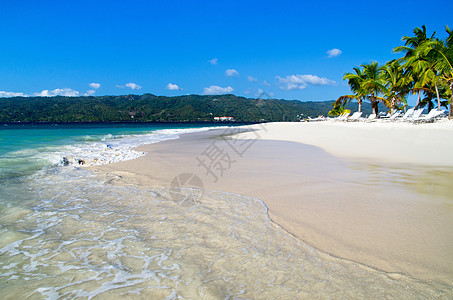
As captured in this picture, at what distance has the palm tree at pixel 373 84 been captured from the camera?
24.0m

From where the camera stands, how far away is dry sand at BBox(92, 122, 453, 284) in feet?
7.86

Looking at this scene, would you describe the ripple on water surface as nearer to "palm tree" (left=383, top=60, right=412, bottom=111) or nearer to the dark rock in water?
the dark rock in water

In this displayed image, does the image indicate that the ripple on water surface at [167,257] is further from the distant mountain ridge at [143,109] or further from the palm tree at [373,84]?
the distant mountain ridge at [143,109]

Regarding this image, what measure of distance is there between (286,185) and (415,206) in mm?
1987

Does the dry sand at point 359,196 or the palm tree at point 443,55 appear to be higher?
the palm tree at point 443,55

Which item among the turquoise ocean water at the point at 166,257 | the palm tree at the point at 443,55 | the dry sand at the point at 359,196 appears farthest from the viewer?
the palm tree at the point at 443,55

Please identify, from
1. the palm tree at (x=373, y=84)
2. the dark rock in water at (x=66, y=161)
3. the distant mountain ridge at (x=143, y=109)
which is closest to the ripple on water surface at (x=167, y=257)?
the dark rock in water at (x=66, y=161)

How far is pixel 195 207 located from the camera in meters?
3.63

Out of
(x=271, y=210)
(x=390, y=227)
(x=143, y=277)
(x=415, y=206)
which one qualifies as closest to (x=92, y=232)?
(x=143, y=277)

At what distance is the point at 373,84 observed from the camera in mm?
23812

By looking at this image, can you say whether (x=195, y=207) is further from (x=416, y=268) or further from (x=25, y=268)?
(x=416, y=268)

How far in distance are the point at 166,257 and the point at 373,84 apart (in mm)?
27226

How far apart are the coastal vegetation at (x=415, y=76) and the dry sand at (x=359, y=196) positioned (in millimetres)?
13100

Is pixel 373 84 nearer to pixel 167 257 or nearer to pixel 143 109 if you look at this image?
pixel 167 257
